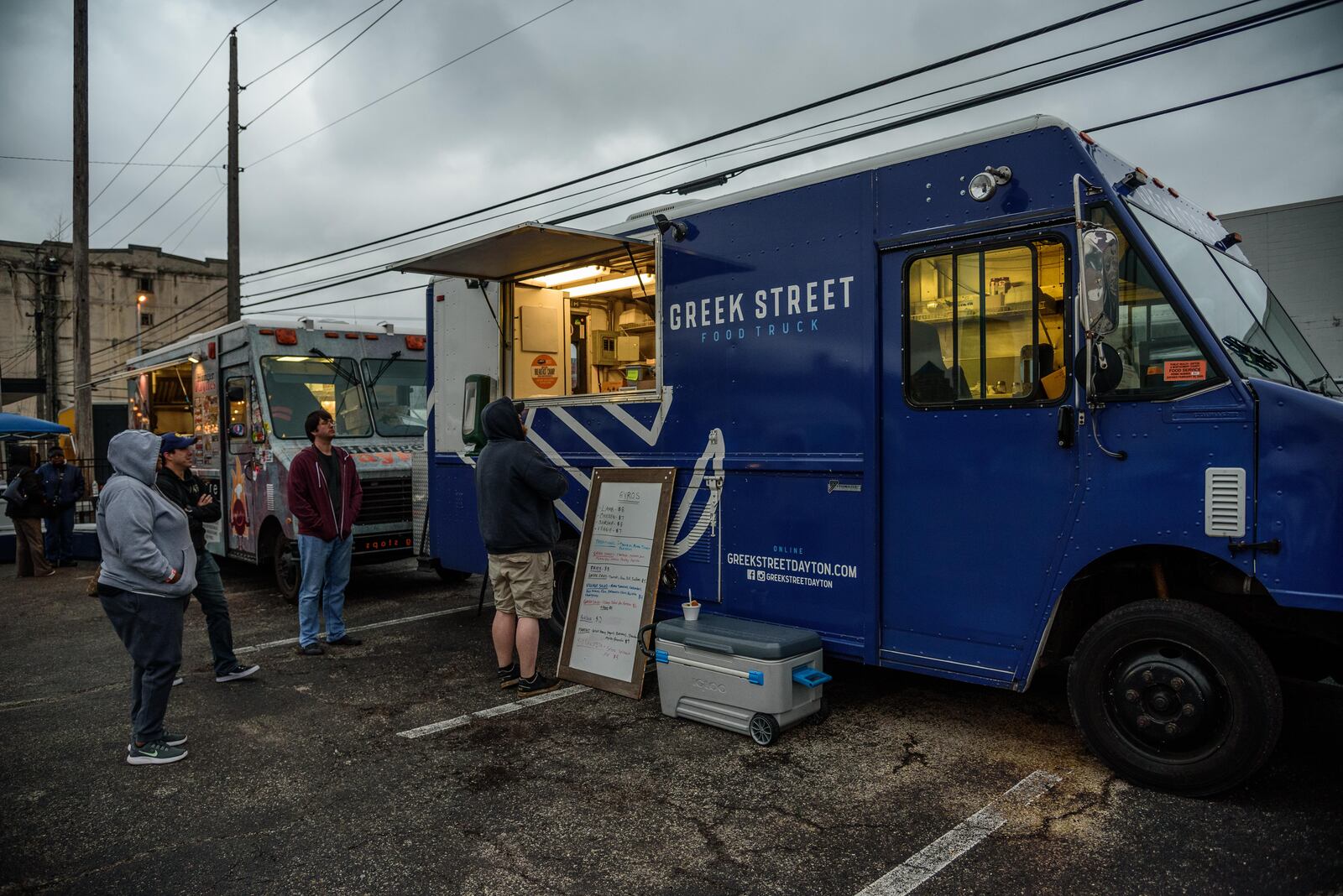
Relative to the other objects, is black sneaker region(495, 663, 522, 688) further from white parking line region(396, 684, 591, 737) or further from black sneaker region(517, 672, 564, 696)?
white parking line region(396, 684, 591, 737)

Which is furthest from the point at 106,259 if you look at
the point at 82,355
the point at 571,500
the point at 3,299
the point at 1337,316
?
the point at 1337,316

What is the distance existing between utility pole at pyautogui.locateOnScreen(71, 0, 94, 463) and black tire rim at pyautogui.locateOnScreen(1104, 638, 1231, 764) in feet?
55.1

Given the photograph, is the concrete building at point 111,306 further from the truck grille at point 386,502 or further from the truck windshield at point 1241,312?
the truck windshield at point 1241,312

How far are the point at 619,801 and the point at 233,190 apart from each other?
1824cm

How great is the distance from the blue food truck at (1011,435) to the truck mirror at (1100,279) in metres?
0.01

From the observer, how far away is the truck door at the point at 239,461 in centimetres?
947

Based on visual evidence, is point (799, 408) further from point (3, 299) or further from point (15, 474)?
point (3, 299)

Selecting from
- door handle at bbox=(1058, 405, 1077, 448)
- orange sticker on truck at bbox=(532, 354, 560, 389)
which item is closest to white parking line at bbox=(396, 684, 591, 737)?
orange sticker on truck at bbox=(532, 354, 560, 389)

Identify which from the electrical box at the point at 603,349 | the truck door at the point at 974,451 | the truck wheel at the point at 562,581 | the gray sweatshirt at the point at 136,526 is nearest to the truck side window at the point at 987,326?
the truck door at the point at 974,451

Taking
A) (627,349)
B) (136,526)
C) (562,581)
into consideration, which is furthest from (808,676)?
(627,349)

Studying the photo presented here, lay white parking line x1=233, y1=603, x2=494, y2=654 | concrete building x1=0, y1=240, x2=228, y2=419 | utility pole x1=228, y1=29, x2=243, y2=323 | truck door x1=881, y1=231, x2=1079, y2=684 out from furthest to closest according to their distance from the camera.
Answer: concrete building x1=0, y1=240, x2=228, y2=419, utility pole x1=228, y1=29, x2=243, y2=323, white parking line x1=233, y1=603, x2=494, y2=654, truck door x1=881, y1=231, x2=1079, y2=684

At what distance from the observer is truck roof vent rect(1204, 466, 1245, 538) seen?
12.1 feet

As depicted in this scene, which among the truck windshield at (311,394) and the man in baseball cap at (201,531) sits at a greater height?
the truck windshield at (311,394)

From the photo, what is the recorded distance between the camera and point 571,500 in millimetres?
6742
